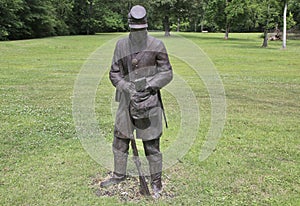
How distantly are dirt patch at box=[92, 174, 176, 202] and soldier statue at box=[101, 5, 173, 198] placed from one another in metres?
0.65

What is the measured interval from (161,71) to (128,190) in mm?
1605

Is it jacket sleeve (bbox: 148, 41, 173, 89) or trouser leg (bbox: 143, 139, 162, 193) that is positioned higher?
jacket sleeve (bbox: 148, 41, 173, 89)

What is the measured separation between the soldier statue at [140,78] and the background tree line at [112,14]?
2861cm

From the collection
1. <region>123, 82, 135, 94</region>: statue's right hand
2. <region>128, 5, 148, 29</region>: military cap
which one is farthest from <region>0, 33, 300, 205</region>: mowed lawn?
<region>128, 5, 148, 29</region>: military cap

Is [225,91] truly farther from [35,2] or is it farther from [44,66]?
[35,2]

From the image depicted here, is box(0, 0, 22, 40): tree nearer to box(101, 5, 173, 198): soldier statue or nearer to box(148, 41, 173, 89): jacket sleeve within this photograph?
box(101, 5, 173, 198): soldier statue

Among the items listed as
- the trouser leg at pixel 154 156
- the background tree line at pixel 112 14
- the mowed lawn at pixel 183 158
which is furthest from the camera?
the background tree line at pixel 112 14

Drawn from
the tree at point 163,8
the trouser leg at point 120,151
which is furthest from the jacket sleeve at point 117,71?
the tree at point 163,8

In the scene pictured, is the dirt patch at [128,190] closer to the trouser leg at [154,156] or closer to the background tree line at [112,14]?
the trouser leg at [154,156]

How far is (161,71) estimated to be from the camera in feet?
13.1

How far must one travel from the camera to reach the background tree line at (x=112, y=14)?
34.8 m

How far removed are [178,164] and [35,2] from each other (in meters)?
38.9

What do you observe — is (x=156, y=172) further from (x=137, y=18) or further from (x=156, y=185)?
(x=137, y=18)

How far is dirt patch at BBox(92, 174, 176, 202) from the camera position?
443 cm
